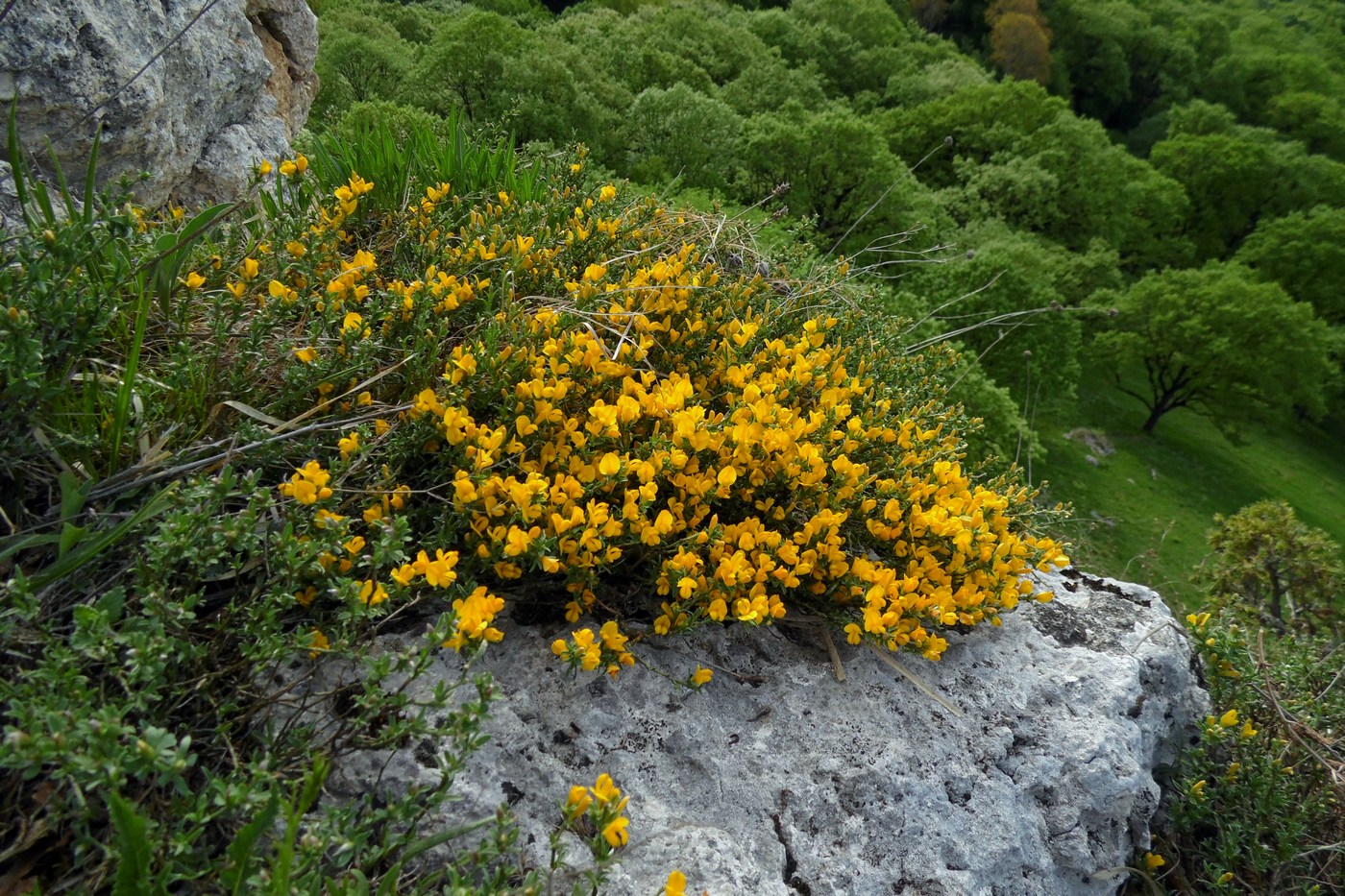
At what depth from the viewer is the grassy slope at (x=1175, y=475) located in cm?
2198

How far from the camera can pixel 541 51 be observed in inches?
863

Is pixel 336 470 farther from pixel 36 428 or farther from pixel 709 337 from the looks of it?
pixel 709 337

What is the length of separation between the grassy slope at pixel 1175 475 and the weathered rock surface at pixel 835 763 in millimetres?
18270

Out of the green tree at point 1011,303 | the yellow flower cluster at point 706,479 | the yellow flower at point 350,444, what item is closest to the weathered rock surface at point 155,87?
the yellow flower at point 350,444

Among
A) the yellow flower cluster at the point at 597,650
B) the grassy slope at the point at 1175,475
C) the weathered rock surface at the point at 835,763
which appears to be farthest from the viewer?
the grassy slope at the point at 1175,475

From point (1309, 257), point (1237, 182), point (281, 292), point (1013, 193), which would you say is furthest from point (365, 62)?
point (1237, 182)

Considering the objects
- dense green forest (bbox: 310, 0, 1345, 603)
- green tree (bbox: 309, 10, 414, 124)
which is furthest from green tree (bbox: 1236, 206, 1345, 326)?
green tree (bbox: 309, 10, 414, 124)

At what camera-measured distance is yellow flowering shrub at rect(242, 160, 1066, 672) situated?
5.97ft

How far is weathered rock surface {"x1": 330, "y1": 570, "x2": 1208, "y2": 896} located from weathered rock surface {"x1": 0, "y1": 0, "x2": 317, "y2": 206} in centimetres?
191

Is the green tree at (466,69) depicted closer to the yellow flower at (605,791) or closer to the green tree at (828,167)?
the green tree at (828,167)

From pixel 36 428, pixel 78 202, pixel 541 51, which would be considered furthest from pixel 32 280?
pixel 541 51

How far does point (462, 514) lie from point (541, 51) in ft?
77.2

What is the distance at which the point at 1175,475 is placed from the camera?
2706cm

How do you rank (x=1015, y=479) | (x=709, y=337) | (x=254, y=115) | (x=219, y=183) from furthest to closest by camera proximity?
(x=254, y=115) → (x=219, y=183) → (x=1015, y=479) → (x=709, y=337)
